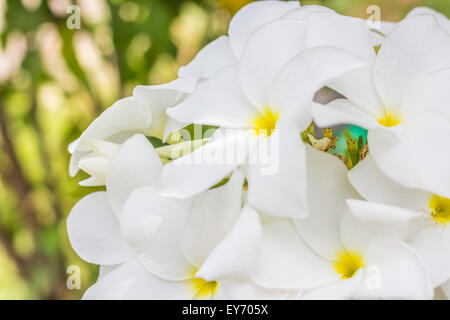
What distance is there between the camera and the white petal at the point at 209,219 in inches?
13.9

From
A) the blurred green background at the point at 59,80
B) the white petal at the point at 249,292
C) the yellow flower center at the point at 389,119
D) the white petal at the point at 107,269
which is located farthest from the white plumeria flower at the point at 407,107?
the blurred green background at the point at 59,80

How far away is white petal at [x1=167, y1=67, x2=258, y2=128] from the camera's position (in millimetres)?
398

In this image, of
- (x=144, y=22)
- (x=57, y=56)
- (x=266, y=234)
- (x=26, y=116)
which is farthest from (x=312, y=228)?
(x=26, y=116)

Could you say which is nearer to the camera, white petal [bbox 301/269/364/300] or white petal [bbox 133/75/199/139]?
white petal [bbox 301/269/364/300]

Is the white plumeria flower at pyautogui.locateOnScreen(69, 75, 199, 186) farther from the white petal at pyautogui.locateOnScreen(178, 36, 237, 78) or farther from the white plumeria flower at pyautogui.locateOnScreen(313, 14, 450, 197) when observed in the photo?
the white plumeria flower at pyautogui.locateOnScreen(313, 14, 450, 197)

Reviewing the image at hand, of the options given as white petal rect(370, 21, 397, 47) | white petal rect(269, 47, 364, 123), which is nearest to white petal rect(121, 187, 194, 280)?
white petal rect(269, 47, 364, 123)

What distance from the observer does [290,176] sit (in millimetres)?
324

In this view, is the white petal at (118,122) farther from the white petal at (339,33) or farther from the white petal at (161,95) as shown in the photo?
the white petal at (339,33)

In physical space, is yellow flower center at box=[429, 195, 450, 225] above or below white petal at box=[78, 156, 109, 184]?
below

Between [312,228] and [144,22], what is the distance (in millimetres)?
732

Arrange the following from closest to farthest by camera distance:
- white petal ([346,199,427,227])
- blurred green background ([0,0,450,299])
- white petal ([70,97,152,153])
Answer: white petal ([346,199,427,227]), white petal ([70,97,152,153]), blurred green background ([0,0,450,299])

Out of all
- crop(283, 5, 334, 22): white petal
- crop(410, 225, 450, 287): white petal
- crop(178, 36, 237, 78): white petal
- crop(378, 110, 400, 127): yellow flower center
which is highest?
crop(283, 5, 334, 22): white petal

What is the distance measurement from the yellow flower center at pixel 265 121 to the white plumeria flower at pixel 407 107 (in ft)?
0.16

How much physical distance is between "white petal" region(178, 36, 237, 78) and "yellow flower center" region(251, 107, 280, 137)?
0.08 metres
